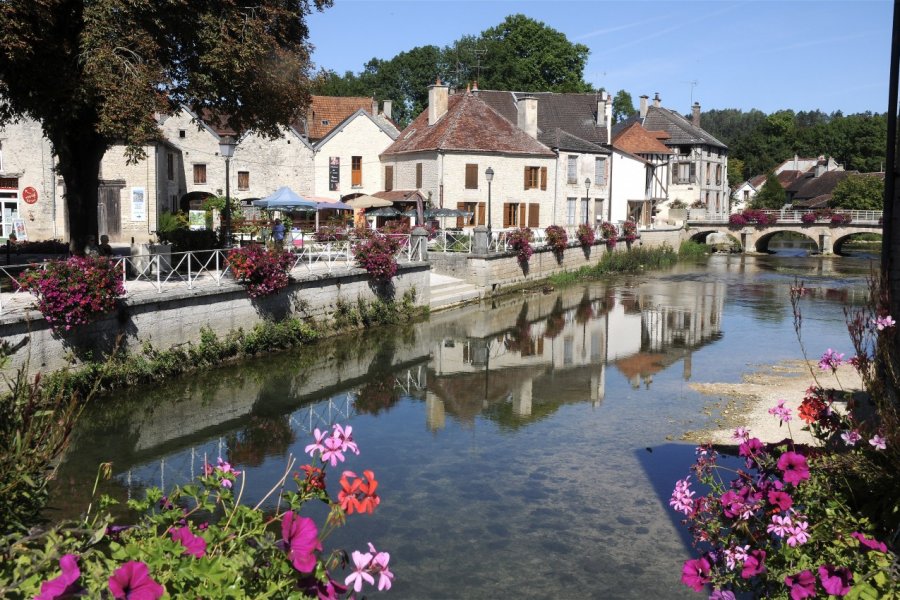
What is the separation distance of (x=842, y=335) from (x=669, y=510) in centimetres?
1601

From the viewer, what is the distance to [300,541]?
12.8 feet

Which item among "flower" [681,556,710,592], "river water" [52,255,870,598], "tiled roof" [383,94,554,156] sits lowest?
"river water" [52,255,870,598]

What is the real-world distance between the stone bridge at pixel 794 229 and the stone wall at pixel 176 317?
40.3m

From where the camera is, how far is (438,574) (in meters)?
8.21

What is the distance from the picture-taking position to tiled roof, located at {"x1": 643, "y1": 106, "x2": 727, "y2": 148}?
207ft

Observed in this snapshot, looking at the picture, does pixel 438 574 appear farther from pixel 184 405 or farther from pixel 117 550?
pixel 184 405

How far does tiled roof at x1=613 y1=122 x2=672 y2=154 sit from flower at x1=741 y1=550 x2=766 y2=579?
4958 cm

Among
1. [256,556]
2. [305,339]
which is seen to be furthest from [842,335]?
[256,556]

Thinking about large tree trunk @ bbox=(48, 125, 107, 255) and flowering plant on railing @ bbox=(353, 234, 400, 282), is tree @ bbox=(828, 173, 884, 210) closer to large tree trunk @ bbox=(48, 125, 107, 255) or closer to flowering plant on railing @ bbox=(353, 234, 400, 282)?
flowering plant on railing @ bbox=(353, 234, 400, 282)

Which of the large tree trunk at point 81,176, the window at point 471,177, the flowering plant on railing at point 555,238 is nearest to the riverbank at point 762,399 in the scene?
the large tree trunk at point 81,176

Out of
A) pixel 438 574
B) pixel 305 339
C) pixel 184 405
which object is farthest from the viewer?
pixel 305 339

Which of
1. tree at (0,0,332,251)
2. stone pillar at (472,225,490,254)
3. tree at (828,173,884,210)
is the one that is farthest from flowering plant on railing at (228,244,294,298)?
tree at (828,173,884,210)

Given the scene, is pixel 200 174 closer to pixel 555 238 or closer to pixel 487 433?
pixel 555 238

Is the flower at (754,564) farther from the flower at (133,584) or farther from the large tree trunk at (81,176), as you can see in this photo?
the large tree trunk at (81,176)
